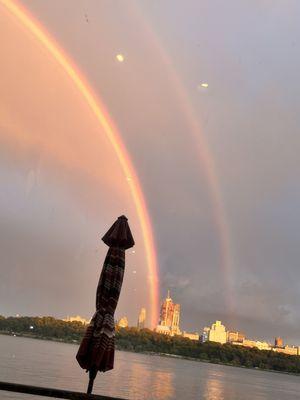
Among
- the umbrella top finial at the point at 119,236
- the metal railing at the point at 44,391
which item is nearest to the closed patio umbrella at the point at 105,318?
the umbrella top finial at the point at 119,236

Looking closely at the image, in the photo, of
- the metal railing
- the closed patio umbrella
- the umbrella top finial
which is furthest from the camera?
the umbrella top finial

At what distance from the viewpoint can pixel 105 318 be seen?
21.3ft

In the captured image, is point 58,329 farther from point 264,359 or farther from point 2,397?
point 2,397

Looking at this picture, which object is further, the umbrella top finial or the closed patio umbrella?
the umbrella top finial

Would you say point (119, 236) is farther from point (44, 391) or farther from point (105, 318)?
point (44, 391)

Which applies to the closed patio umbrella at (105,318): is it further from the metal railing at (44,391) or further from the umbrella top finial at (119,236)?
the metal railing at (44,391)

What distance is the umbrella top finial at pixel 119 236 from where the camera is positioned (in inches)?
272

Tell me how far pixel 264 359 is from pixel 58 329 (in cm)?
4798

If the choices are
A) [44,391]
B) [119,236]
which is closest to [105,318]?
[119,236]

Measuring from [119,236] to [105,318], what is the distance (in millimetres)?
1213

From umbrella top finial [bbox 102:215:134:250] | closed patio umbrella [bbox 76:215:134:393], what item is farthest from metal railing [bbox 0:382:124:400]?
umbrella top finial [bbox 102:215:134:250]

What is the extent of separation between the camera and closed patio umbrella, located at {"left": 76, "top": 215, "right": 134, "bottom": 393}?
633cm

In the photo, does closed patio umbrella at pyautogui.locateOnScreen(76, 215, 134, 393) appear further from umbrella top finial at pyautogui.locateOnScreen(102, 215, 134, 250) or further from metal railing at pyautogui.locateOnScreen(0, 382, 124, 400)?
metal railing at pyautogui.locateOnScreen(0, 382, 124, 400)

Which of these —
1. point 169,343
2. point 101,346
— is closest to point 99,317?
point 101,346
